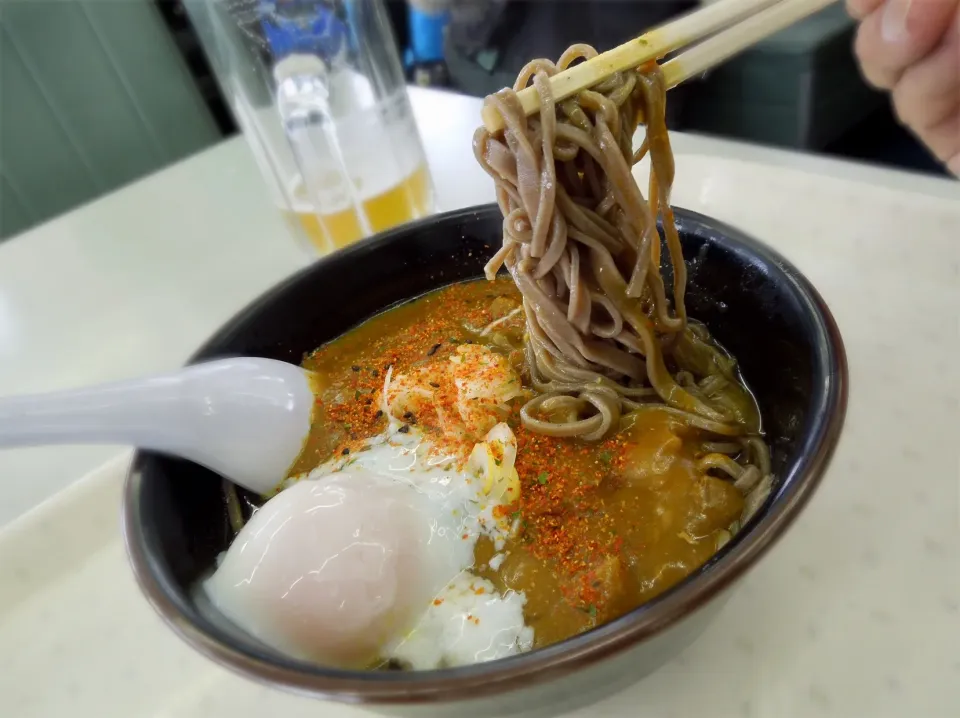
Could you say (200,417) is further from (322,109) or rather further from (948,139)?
(948,139)

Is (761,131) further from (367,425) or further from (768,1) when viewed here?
(367,425)

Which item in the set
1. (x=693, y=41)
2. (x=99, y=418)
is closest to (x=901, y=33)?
(x=693, y=41)

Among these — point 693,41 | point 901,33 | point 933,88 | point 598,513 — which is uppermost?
point 693,41

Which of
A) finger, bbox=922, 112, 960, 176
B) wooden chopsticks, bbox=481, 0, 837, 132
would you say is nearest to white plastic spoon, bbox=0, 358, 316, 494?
wooden chopsticks, bbox=481, 0, 837, 132

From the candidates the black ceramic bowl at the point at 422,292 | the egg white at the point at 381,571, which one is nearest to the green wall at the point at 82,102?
the black ceramic bowl at the point at 422,292

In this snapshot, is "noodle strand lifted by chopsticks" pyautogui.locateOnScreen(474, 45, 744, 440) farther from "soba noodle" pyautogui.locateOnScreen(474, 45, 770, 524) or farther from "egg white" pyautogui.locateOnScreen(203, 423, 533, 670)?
"egg white" pyautogui.locateOnScreen(203, 423, 533, 670)

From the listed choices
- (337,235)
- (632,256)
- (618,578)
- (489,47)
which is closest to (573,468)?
(618,578)

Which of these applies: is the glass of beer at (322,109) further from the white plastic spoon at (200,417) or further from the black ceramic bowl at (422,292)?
the white plastic spoon at (200,417)
